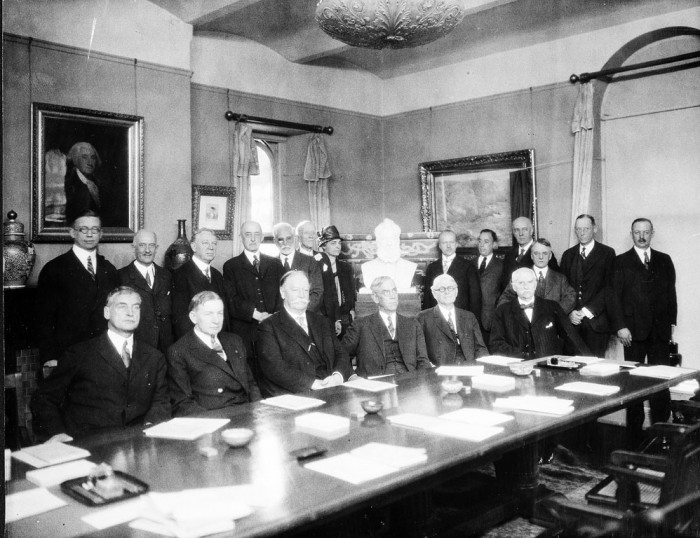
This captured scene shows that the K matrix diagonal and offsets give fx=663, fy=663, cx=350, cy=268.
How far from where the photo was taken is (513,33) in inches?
295

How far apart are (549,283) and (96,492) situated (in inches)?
190

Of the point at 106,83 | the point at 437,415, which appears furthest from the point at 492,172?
the point at 437,415

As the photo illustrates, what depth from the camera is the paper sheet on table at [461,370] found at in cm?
385

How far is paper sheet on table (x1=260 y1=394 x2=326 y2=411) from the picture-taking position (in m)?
3.05

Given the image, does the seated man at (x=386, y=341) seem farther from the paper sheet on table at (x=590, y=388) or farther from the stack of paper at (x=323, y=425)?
the stack of paper at (x=323, y=425)

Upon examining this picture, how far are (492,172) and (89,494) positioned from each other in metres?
7.03

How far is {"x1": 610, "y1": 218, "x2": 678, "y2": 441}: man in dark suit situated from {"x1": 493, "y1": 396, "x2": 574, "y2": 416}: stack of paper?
3.21m

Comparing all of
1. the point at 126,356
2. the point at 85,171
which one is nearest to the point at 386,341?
the point at 126,356

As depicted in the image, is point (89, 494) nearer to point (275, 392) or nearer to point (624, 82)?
point (275, 392)

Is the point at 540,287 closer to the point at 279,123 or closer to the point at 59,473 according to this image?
the point at 279,123

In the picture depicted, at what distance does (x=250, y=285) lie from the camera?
572cm

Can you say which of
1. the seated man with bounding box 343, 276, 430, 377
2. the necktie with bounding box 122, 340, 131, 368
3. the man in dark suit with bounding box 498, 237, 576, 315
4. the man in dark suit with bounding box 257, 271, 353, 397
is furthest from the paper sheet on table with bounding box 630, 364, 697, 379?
the necktie with bounding box 122, 340, 131, 368

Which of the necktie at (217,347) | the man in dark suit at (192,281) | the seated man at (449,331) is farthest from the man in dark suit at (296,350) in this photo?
the man in dark suit at (192,281)

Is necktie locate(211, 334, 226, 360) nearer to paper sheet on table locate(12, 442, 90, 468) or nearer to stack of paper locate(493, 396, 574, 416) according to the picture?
paper sheet on table locate(12, 442, 90, 468)
